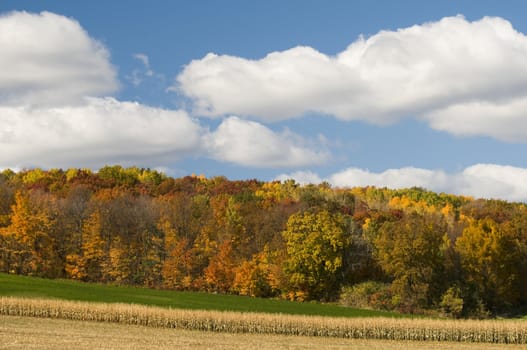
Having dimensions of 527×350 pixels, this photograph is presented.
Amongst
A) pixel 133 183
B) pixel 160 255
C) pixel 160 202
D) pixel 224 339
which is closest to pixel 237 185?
pixel 133 183

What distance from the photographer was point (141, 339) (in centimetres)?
4178

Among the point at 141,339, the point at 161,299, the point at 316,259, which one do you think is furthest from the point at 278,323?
the point at 316,259

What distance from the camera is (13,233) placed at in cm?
10462

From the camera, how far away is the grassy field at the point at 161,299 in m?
68.2

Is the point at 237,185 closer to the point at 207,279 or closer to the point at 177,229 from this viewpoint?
the point at 177,229

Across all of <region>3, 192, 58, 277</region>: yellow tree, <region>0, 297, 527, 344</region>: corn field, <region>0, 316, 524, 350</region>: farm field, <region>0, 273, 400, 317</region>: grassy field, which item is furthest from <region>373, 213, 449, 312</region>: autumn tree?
<region>3, 192, 58, 277</region>: yellow tree

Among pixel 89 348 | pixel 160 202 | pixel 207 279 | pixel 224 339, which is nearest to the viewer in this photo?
pixel 89 348

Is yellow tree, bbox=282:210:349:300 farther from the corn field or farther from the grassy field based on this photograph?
the corn field

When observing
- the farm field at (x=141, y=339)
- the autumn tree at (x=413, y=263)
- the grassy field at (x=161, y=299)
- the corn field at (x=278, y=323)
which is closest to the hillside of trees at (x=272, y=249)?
the autumn tree at (x=413, y=263)

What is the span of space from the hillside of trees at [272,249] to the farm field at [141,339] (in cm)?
3933

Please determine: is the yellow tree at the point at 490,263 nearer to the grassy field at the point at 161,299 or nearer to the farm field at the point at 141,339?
the grassy field at the point at 161,299

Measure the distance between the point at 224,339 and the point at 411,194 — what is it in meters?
142

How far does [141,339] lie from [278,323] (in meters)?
13.3

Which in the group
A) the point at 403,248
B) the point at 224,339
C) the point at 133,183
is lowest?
the point at 224,339
